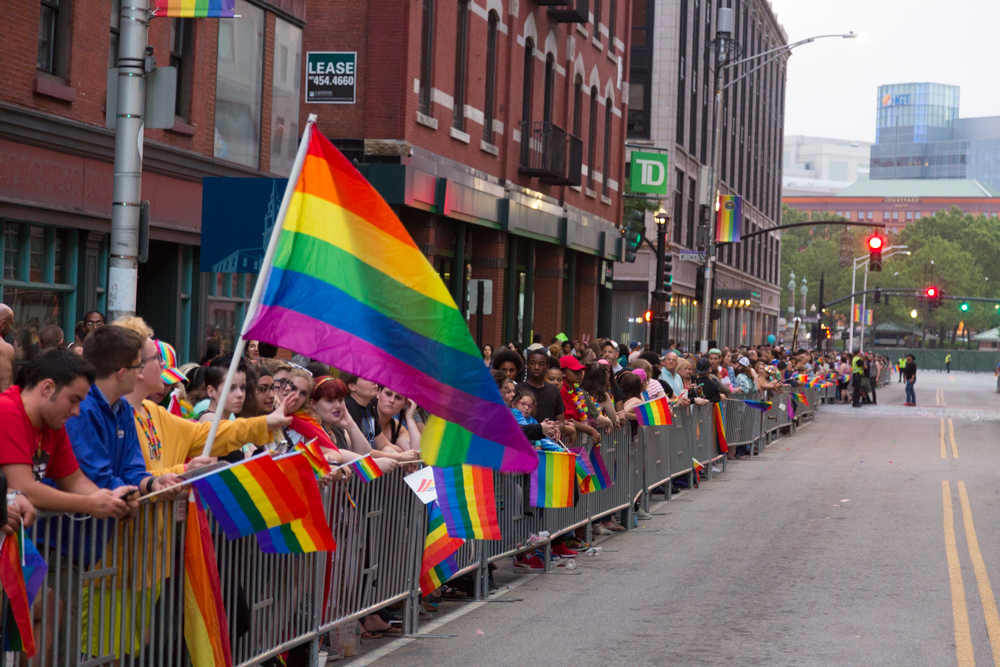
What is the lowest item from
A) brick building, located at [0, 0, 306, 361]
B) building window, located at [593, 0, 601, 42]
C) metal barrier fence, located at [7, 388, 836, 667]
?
metal barrier fence, located at [7, 388, 836, 667]

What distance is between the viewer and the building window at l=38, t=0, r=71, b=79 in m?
14.3

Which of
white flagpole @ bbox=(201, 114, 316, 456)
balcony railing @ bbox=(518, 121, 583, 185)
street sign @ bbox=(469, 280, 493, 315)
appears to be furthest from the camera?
balcony railing @ bbox=(518, 121, 583, 185)

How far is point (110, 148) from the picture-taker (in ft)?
49.8

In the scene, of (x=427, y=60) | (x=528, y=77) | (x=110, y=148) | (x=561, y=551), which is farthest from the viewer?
(x=528, y=77)

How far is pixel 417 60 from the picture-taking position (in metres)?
23.0

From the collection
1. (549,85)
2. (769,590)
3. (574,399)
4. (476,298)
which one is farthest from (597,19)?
(769,590)

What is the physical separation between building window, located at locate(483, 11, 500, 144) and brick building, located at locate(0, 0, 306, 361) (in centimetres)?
715

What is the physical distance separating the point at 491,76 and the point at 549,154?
293 cm

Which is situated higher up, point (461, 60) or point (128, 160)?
point (461, 60)

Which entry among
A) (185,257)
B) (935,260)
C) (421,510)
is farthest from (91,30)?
(935,260)

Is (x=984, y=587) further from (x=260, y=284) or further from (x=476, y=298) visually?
(x=476, y=298)

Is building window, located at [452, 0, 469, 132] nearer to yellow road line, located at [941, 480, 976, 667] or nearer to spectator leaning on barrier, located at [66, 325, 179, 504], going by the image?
yellow road line, located at [941, 480, 976, 667]

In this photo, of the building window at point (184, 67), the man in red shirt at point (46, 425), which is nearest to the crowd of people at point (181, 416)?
the man in red shirt at point (46, 425)

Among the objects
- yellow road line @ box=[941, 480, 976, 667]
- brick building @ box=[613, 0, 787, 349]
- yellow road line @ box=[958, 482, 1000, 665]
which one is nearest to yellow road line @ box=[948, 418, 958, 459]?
brick building @ box=[613, 0, 787, 349]
